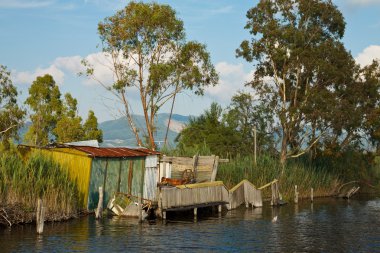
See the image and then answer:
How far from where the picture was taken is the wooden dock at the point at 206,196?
1421 inches

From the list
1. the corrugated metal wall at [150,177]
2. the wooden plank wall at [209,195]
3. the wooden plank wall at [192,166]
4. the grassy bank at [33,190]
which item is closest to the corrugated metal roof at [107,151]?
the corrugated metal wall at [150,177]

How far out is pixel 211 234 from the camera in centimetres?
3086

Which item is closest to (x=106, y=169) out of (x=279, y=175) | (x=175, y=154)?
(x=175, y=154)

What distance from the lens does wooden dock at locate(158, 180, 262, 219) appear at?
3609cm

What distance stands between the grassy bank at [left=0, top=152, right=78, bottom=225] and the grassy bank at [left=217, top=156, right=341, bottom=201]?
55.7ft

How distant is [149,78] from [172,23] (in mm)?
5363

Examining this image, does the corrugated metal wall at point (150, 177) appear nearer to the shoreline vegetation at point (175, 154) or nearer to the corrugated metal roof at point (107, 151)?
the corrugated metal roof at point (107, 151)

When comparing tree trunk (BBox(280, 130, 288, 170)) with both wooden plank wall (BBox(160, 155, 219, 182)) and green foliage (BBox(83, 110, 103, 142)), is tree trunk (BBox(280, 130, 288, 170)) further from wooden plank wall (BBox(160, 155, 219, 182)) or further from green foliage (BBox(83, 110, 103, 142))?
green foliage (BBox(83, 110, 103, 142))

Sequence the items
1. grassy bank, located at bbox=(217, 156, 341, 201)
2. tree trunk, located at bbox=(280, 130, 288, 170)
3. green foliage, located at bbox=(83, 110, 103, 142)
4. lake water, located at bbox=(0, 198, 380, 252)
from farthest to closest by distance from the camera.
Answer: green foliage, located at bbox=(83, 110, 103, 142) < tree trunk, located at bbox=(280, 130, 288, 170) < grassy bank, located at bbox=(217, 156, 341, 201) < lake water, located at bbox=(0, 198, 380, 252)

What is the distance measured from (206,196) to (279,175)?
44.7 feet

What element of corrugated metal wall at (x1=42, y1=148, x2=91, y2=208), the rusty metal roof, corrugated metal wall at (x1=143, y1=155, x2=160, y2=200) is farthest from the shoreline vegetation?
corrugated metal wall at (x1=143, y1=155, x2=160, y2=200)

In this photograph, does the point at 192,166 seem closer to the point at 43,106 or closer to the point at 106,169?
the point at 106,169

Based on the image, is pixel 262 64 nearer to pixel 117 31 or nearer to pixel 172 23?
pixel 172 23

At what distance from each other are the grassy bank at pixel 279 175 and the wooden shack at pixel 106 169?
28.3ft
